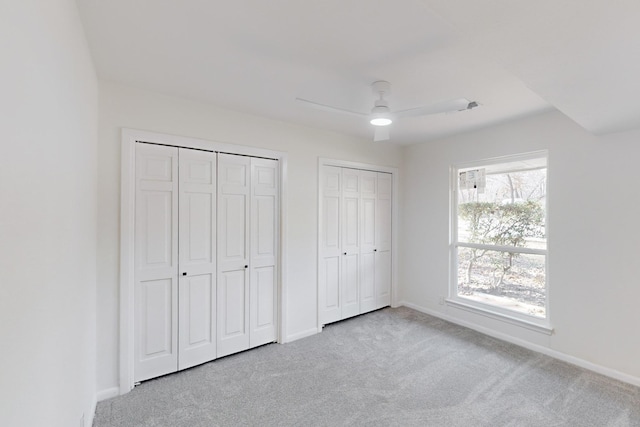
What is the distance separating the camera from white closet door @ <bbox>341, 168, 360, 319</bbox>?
3977 millimetres

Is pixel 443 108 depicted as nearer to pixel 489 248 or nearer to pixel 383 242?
pixel 489 248

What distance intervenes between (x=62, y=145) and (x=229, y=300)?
6.90ft

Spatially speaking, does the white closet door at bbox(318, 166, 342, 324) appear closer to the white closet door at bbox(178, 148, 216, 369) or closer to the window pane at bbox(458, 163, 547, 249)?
the white closet door at bbox(178, 148, 216, 369)

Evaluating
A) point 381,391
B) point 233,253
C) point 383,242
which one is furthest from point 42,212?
point 383,242

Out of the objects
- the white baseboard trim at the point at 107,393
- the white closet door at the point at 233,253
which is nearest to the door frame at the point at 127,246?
the white baseboard trim at the point at 107,393

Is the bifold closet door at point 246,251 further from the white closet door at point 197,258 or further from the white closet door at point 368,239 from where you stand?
the white closet door at point 368,239

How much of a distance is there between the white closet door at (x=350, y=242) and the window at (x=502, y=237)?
50.9 inches

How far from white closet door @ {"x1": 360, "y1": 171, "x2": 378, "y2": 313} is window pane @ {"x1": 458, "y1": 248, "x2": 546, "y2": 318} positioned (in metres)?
1.17

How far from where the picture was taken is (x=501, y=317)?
3428 mm

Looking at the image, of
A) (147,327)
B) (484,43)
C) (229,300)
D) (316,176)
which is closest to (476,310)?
(316,176)

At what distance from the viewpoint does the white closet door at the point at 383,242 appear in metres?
4.37

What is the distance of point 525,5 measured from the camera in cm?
107

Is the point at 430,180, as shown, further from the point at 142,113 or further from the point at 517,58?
the point at 142,113

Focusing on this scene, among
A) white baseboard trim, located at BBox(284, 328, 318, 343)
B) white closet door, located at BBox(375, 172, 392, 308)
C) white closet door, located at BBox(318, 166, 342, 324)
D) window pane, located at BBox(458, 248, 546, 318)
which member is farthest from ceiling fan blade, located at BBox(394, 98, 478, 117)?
white baseboard trim, located at BBox(284, 328, 318, 343)
